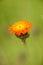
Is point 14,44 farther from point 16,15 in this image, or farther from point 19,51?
point 16,15

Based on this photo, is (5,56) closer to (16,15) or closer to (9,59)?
(9,59)

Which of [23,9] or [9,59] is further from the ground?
[23,9]

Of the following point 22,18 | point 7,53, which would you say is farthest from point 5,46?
point 22,18

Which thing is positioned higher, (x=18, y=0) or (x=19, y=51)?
(x=18, y=0)

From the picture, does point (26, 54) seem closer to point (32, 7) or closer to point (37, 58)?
point (37, 58)
